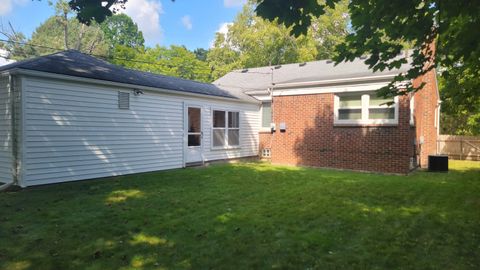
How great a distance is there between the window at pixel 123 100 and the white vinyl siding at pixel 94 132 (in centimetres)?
11

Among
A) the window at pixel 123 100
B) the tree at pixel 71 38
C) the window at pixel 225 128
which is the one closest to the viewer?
the window at pixel 123 100

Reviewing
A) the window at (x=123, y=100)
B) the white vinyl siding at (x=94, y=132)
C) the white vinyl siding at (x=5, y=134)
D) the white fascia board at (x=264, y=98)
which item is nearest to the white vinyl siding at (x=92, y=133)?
the white vinyl siding at (x=94, y=132)

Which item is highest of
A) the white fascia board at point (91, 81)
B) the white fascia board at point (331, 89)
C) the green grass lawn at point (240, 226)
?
the white fascia board at point (331, 89)

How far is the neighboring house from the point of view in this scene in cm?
1070

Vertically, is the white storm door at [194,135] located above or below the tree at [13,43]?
below

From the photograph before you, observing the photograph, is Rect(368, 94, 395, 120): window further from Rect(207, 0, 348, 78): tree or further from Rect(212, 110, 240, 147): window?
Rect(207, 0, 348, 78): tree

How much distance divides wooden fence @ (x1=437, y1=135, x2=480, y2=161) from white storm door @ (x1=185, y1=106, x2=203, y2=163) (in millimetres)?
13067

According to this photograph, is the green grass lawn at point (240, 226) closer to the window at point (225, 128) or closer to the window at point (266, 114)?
the window at point (225, 128)

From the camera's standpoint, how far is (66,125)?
26.8 feet

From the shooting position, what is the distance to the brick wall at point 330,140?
10562 millimetres

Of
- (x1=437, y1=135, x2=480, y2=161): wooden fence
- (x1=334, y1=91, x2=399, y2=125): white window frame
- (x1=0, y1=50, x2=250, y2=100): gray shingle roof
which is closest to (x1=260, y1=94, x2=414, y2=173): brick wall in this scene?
(x1=334, y1=91, x2=399, y2=125): white window frame

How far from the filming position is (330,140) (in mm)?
12008

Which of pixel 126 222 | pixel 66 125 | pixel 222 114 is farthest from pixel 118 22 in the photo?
pixel 126 222

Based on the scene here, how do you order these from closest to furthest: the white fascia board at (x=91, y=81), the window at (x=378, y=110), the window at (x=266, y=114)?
the white fascia board at (x=91, y=81)
the window at (x=378, y=110)
the window at (x=266, y=114)
